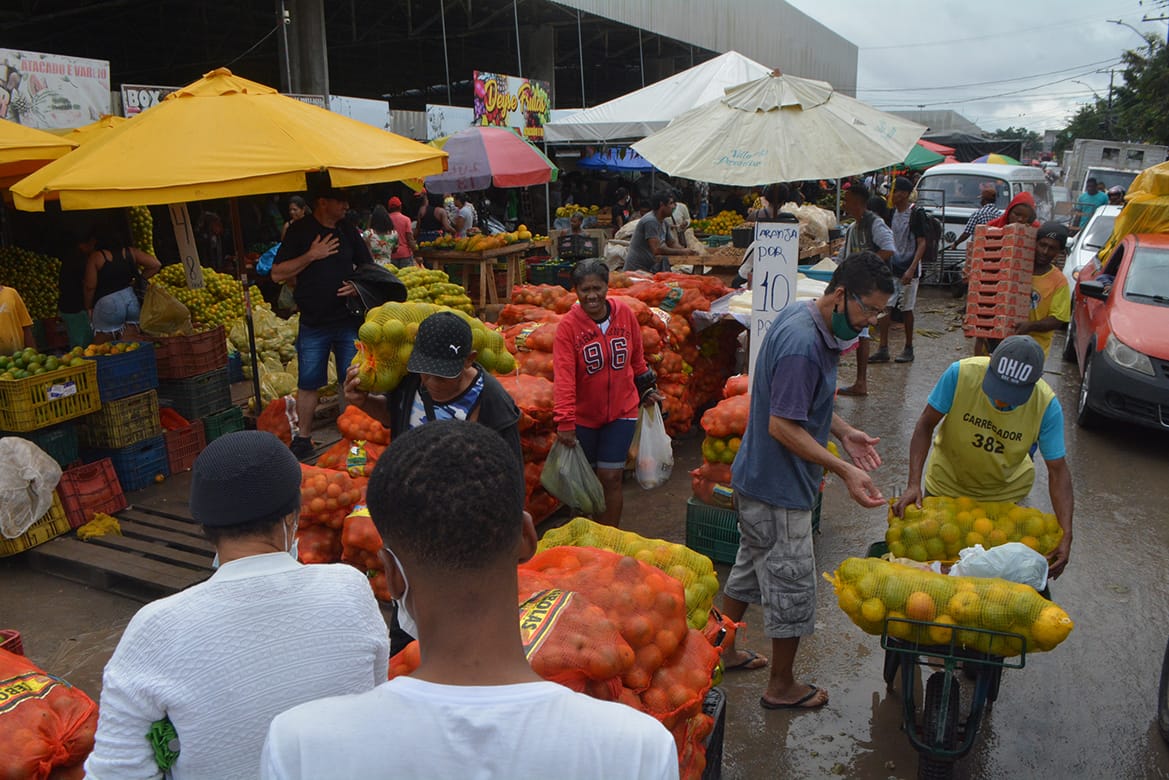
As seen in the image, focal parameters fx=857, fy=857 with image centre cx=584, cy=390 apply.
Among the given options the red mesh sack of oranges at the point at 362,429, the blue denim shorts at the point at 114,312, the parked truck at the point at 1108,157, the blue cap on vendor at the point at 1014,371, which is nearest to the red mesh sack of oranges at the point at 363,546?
the red mesh sack of oranges at the point at 362,429

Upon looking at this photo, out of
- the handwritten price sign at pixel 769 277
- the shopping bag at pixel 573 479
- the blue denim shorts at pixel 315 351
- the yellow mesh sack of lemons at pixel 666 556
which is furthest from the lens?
the blue denim shorts at pixel 315 351

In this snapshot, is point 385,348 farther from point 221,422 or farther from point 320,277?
point 221,422

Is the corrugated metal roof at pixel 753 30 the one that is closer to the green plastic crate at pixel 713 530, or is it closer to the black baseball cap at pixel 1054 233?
the black baseball cap at pixel 1054 233

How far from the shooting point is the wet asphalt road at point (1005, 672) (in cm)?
376

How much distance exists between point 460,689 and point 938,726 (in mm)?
2759

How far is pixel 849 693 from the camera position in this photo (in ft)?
13.8

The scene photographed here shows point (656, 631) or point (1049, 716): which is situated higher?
point (656, 631)

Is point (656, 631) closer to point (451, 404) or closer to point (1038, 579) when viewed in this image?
point (451, 404)

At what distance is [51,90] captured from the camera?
9.15m

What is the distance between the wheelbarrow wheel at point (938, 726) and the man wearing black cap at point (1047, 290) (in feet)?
13.7

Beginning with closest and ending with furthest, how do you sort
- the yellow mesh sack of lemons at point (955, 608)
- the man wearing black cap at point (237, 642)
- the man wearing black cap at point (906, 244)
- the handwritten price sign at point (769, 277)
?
the man wearing black cap at point (237, 642)
the yellow mesh sack of lemons at point (955, 608)
the handwritten price sign at point (769, 277)
the man wearing black cap at point (906, 244)

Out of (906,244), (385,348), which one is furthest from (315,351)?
(906,244)

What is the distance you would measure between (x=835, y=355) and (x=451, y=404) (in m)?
1.64

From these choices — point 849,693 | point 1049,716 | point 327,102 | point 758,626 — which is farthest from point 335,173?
point 327,102
